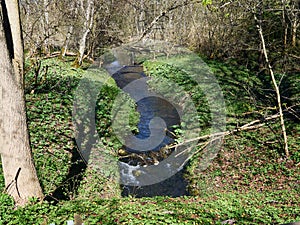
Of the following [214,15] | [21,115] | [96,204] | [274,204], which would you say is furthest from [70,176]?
[214,15]

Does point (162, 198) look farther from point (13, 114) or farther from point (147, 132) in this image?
point (147, 132)

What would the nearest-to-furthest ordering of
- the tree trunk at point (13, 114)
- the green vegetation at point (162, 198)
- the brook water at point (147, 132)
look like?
the tree trunk at point (13, 114)
the green vegetation at point (162, 198)
the brook water at point (147, 132)

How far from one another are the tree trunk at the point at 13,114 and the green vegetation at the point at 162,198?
310 mm

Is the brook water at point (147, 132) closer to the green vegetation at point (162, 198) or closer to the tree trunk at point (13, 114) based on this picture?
the green vegetation at point (162, 198)

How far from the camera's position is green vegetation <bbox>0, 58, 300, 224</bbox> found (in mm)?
4570

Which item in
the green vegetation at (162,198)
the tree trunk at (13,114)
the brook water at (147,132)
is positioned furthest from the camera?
the brook water at (147,132)

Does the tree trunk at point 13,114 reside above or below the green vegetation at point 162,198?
above

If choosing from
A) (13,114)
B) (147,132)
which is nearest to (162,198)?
(13,114)

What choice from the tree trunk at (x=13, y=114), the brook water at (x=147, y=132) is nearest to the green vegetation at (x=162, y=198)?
the tree trunk at (x=13, y=114)

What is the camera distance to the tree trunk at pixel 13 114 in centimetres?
396

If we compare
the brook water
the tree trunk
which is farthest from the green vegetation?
the brook water

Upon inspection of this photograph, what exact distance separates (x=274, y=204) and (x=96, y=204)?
12.0ft

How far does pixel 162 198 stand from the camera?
5.81 meters

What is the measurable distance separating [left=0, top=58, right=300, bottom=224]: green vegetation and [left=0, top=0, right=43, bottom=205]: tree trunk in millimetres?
310
